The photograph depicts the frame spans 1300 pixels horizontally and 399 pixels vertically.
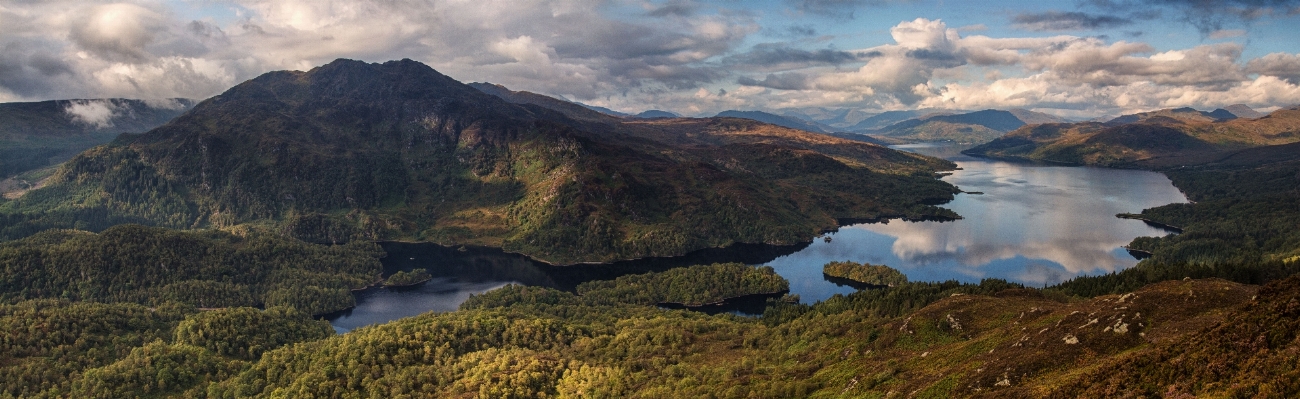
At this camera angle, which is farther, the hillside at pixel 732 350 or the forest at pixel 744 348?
the forest at pixel 744 348

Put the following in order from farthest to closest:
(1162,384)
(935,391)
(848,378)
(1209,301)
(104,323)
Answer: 1. (104,323)
2. (848,378)
3. (1209,301)
4. (935,391)
5. (1162,384)

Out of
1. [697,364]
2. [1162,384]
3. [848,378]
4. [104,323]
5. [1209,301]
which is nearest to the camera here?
[1162,384]

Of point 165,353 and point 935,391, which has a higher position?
point 935,391

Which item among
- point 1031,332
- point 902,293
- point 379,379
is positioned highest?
point 1031,332

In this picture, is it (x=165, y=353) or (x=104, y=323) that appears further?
(x=104, y=323)

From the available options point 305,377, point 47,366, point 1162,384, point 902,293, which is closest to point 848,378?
point 1162,384

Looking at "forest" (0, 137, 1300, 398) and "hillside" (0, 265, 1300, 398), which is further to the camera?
"forest" (0, 137, 1300, 398)

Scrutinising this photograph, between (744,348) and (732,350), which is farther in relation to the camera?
(732,350)

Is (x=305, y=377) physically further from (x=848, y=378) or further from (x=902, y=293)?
(x=902, y=293)

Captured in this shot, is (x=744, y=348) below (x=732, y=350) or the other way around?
the other way around

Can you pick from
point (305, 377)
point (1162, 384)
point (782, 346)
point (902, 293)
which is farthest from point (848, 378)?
point (305, 377)
